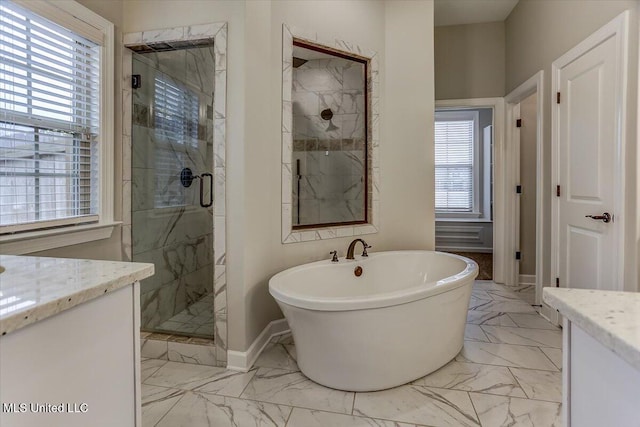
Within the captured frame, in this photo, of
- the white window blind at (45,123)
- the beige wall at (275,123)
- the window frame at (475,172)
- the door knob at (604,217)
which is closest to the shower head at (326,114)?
the beige wall at (275,123)

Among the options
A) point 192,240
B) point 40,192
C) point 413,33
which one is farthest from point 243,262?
point 413,33

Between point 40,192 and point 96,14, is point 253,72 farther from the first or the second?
point 40,192

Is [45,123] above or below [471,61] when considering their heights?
below

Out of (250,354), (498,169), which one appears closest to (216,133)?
(250,354)

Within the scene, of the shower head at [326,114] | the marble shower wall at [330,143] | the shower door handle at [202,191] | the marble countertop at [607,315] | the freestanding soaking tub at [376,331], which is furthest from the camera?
the shower head at [326,114]

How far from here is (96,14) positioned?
6.41 feet

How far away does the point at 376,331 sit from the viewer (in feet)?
5.76

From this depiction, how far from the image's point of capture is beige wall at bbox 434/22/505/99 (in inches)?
151

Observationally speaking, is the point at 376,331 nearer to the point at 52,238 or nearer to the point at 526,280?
the point at 52,238

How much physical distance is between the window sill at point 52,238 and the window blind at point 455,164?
4.57m

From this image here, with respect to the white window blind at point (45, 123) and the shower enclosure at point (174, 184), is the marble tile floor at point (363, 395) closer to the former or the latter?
the shower enclosure at point (174, 184)

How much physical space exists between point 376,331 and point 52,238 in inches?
67.8

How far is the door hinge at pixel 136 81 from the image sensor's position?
7.35 ft

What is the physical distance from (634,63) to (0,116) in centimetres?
328
